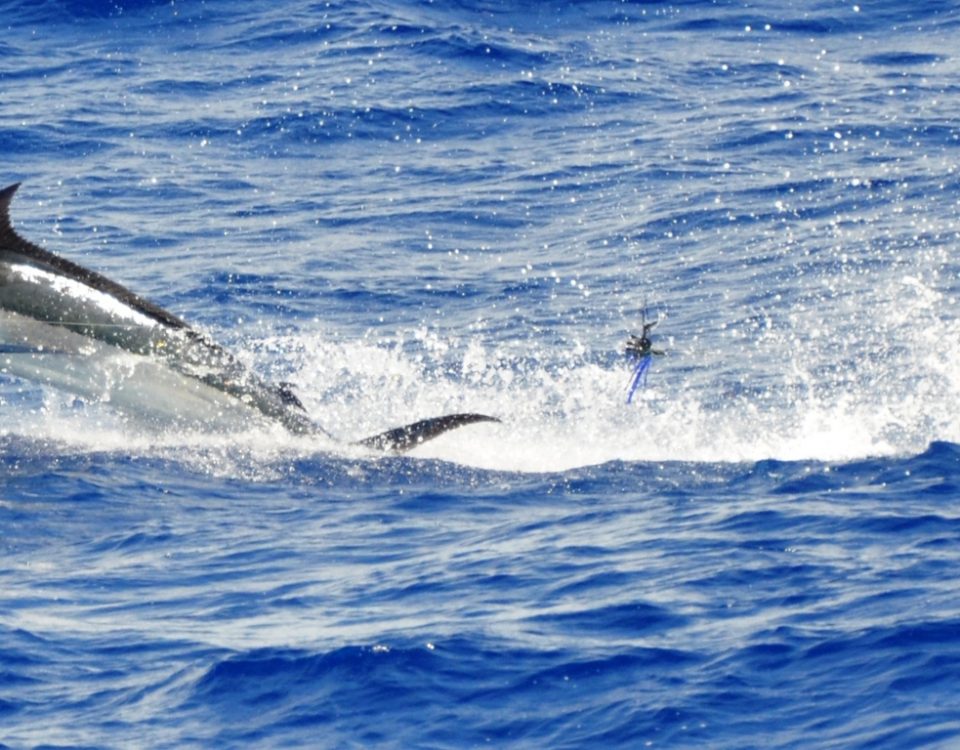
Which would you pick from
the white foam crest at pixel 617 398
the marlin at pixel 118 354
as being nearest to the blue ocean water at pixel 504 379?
the white foam crest at pixel 617 398

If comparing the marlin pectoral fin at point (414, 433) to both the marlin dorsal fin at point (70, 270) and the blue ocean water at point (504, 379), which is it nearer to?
the blue ocean water at point (504, 379)

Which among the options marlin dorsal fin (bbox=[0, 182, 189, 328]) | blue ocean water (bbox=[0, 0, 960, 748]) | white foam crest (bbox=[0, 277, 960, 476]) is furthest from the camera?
A: white foam crest (bbox=[0, 277, 960, 476])

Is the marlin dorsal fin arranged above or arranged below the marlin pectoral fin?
above

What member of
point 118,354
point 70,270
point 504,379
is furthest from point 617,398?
point 70,270

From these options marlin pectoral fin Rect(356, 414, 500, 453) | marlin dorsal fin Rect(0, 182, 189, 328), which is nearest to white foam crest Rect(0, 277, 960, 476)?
marlin pectoral fin Rect(356, 414, 500, 453)

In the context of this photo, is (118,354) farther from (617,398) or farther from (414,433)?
(617,398)

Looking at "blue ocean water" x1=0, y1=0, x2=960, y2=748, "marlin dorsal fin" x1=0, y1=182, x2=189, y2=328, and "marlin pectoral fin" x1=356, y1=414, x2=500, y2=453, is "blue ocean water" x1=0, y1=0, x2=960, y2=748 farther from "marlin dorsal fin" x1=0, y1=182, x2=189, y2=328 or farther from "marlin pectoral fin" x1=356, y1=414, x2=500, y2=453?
"marlin dorsal fin" x1=0, y1=182, x2=189, y2=328

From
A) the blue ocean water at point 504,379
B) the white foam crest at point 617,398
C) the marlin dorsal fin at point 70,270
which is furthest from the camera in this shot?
the white foam crest at point 617,398

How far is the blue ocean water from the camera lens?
859 centimetres

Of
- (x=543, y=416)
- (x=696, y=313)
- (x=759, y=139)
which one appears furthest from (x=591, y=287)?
(x=759, y=139)

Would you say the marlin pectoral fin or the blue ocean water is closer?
the blue ocean water

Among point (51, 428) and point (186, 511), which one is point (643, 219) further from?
point (186, 511)

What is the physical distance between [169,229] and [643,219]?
5280 mm

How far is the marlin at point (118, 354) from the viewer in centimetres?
1307
